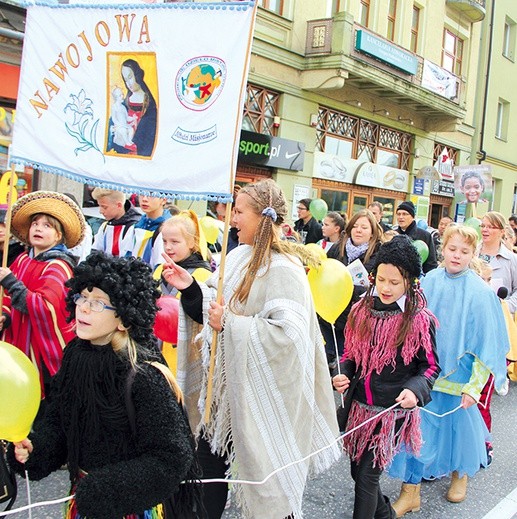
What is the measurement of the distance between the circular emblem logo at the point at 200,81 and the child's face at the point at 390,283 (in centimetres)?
131

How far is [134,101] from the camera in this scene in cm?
269

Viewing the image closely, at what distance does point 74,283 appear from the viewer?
2035 mm

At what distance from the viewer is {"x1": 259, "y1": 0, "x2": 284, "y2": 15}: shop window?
13117 mm

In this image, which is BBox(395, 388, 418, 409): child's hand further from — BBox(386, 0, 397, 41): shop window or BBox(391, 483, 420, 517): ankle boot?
BBox(386, 0, 397, 41): shop window

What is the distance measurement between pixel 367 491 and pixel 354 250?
11.5 feet

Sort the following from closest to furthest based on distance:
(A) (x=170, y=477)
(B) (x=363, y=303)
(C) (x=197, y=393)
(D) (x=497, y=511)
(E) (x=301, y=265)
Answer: (A) (x=170, y=477)
(E) (x=301, y=265)
(C) (x=197, y=393)
(B) (x=363, y=303)
(D) (x=497, y=511)

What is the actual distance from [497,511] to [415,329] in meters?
1.49

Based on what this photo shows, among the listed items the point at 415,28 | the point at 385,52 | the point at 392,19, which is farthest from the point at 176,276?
the point at 415,28

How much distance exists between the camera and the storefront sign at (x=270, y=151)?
1254cm

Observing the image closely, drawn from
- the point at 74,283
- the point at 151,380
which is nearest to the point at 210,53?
the point at 74,283

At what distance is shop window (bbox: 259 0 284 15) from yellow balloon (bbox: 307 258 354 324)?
34.1 ft

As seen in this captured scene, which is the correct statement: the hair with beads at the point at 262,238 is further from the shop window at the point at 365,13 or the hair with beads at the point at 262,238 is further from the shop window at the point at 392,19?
the shop window at the point at 392,19

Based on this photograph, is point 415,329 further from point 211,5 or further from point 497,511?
point 211,5

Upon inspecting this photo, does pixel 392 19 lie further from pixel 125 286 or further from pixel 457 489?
pixel 125 286
